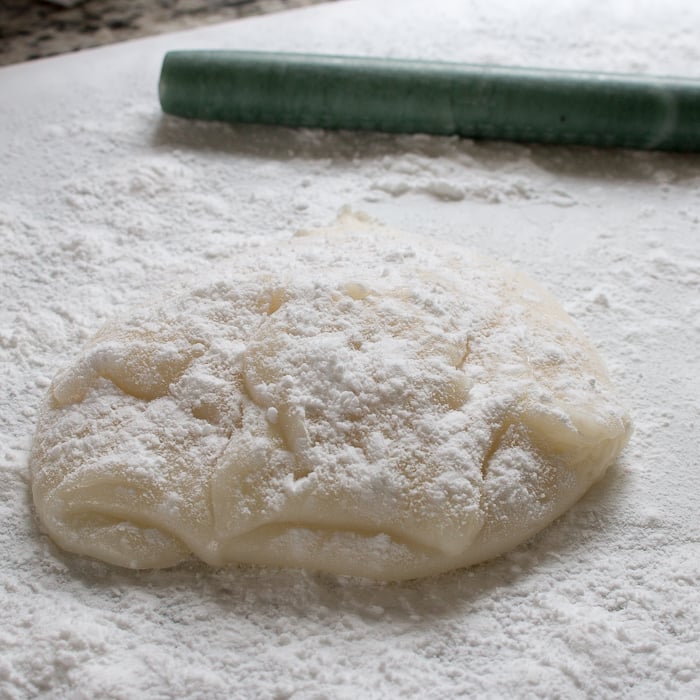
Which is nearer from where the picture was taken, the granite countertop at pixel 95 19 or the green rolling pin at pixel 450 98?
the green rolling pin at pixel 450 98

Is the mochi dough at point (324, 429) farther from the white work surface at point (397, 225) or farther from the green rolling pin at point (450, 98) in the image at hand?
the green rolling pin at point (450, 98)

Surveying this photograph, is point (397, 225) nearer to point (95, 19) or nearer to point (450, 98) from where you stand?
point (450, 98)

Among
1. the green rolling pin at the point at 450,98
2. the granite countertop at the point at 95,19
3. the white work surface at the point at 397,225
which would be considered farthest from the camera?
the granite countertop at the point at 95,19

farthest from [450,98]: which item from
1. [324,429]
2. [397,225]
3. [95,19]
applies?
[95,19]

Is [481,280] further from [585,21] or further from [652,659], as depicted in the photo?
[585,21]

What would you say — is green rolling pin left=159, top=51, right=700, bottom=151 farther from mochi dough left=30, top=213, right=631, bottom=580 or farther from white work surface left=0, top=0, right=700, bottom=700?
mochi dough left=30, top=213, right=631, bottom=580

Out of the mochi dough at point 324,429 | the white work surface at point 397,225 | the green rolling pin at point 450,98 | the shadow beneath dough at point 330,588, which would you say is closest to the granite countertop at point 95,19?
the white work surface at point 397,225

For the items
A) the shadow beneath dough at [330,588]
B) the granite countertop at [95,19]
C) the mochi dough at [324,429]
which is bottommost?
the shadow beneath dough at [330,588]

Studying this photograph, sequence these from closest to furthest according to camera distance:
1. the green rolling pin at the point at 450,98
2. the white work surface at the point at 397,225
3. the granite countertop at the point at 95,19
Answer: the white work surface at the point at 397,225, the green rolling pin at the point at 450,98, the granite countertop at the point at 95,19
